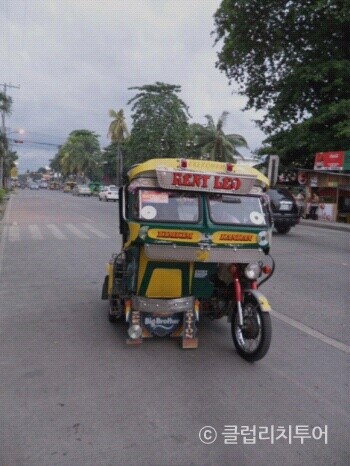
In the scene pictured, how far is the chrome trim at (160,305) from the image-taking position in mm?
4781

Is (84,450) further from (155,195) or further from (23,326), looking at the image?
(23,326)

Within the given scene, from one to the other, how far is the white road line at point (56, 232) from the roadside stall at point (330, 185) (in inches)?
550

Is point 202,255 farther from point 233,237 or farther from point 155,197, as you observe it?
point 155,197

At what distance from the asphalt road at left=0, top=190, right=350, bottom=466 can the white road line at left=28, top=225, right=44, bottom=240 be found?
7.63 meters

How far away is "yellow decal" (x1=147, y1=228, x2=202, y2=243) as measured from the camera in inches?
179

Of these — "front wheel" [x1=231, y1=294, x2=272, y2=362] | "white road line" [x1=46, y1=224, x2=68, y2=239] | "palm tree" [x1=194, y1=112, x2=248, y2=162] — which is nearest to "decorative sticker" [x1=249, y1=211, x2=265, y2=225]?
"front wheel" [x1=231, y1=294, x2=272, y2=362]

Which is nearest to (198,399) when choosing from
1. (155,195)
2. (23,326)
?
(155,195)

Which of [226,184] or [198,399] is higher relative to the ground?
[226,184]

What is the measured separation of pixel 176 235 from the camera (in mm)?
4590

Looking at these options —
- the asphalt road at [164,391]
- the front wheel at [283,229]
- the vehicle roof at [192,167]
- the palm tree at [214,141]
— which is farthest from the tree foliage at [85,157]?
the vehicle roof at [192,167]

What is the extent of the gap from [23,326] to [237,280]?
2.83 meters

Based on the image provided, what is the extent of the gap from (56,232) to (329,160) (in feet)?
47.6

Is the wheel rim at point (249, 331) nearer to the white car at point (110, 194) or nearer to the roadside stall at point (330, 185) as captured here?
the roadside stall at point (330, 185)

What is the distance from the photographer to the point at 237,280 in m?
4.91
